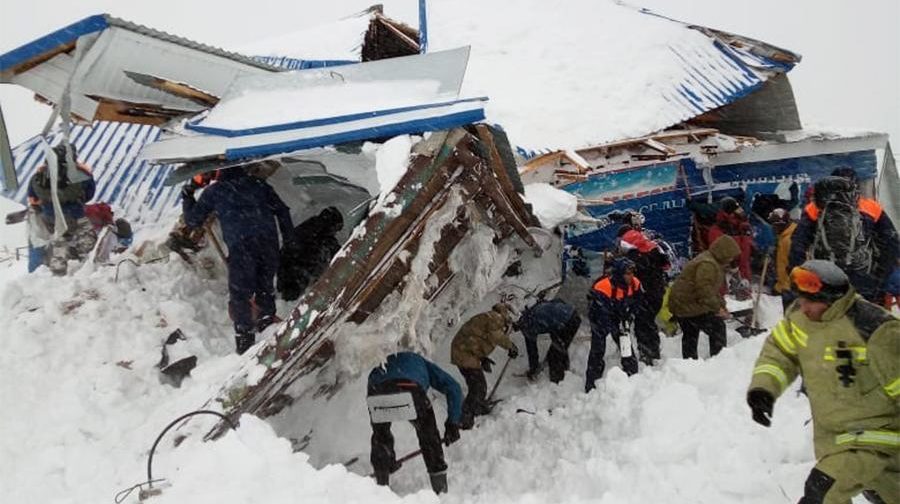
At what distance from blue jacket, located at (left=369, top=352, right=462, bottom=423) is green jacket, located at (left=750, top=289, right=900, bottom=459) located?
7.47 feet

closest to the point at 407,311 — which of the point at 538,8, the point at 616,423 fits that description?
the point at 616,423

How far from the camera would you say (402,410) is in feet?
16.1

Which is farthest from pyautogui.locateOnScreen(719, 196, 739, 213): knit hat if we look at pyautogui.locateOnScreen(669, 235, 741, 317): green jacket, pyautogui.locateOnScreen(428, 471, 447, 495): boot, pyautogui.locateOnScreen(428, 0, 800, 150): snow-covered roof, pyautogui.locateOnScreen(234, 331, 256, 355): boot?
pyautogui.locateOnScreen(234, 331, 256, 355): boot

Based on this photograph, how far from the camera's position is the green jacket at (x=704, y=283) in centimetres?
665

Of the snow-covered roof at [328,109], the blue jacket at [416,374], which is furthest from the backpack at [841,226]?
the blue jacket at [416,374]

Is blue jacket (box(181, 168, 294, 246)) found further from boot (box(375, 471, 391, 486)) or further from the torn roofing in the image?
boot (box(375, 471, 391, 486))

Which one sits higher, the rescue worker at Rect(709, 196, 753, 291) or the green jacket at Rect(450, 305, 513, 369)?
the green jacket at Rect(450, 305, 513, 369)

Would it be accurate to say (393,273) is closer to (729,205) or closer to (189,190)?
(189,190)

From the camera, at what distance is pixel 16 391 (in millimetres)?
5410

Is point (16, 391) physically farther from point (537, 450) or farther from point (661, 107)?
point (661, 107)

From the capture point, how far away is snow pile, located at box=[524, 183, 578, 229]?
679 centimetres

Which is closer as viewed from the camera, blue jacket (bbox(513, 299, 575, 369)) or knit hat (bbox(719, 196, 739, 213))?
blue jacket (bbox(513, 299, 575, 369))

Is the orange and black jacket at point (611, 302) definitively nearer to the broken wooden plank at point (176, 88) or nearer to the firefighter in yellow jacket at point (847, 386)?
the firefighter in yellow jacket at point (847, 386)

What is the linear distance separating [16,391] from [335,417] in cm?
241
